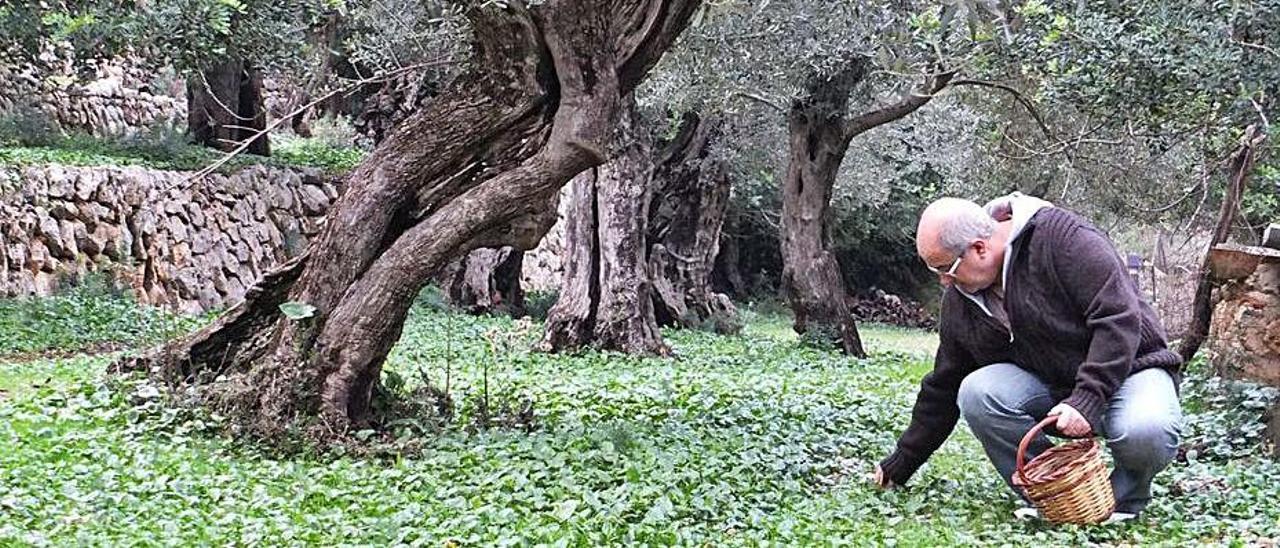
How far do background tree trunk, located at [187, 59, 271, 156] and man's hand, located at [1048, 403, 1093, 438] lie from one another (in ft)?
52.4

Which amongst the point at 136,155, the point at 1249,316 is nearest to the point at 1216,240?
the point at 1249,316

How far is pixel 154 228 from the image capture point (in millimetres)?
15938

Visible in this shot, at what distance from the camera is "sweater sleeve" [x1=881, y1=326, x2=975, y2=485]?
5.64m

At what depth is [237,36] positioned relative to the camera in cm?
1354

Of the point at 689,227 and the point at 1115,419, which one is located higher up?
the point at 1115,419

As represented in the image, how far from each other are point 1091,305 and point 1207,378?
5089mm

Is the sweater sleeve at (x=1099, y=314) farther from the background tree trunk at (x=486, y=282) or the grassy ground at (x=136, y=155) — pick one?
the background tree trunk at (x=486, y=282)

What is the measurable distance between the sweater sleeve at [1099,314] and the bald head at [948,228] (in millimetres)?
338

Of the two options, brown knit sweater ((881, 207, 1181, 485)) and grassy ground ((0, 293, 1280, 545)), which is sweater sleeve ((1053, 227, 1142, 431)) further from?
grassy ground ((0, 293, 1280, 545))

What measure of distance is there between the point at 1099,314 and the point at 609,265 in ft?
31.5

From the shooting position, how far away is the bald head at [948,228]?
4984 mm

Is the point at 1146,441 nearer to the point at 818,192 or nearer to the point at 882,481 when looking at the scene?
the point at 882,481

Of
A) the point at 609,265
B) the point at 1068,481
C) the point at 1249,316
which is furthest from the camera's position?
the point at 609,265

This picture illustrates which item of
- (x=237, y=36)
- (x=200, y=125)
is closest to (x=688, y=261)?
(x=200, y=125)
